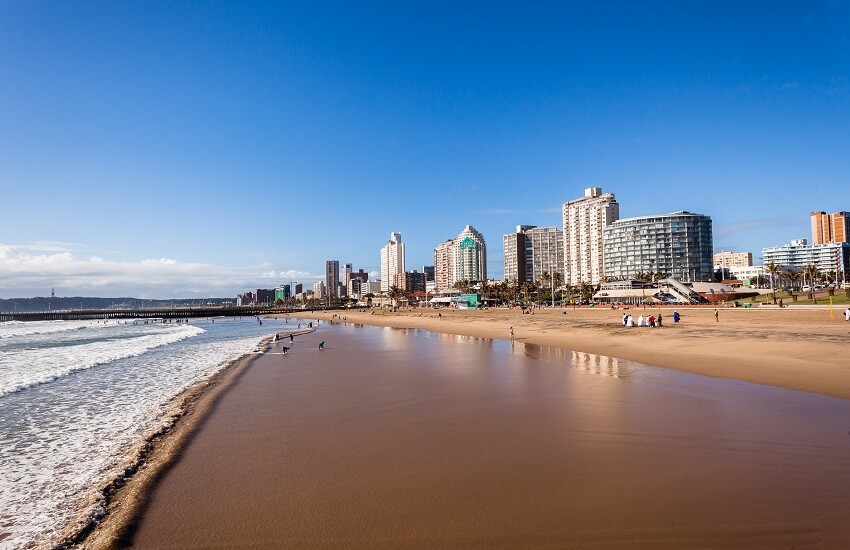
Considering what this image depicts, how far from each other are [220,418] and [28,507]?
5.23m

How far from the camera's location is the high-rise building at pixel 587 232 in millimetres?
154125

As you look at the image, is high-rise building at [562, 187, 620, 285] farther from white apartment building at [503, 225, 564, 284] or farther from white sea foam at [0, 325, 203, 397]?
white sea foam at [0, 325, 203, 397]

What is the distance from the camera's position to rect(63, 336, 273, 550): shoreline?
5.86m

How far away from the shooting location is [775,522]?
5.62 m

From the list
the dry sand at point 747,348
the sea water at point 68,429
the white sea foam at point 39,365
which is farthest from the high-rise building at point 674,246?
the sea water at point 68,429

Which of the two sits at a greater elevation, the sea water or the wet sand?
the wet sand

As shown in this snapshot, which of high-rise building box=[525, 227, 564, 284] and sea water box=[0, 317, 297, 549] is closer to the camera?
sea water box=[0, 317, 297, 549]

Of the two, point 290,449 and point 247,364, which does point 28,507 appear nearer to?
point 290,449

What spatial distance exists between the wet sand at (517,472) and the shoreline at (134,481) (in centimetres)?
23

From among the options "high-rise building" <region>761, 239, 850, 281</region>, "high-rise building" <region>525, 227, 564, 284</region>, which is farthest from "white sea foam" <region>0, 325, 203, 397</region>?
"high-rise building" <region>761, 239, 850, 281</region>

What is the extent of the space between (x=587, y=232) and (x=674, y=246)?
31758 mm

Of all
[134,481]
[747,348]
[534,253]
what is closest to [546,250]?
[534,253]

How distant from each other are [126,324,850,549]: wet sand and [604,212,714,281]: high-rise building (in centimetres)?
12781

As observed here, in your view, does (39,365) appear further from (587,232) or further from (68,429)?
(587,232)
